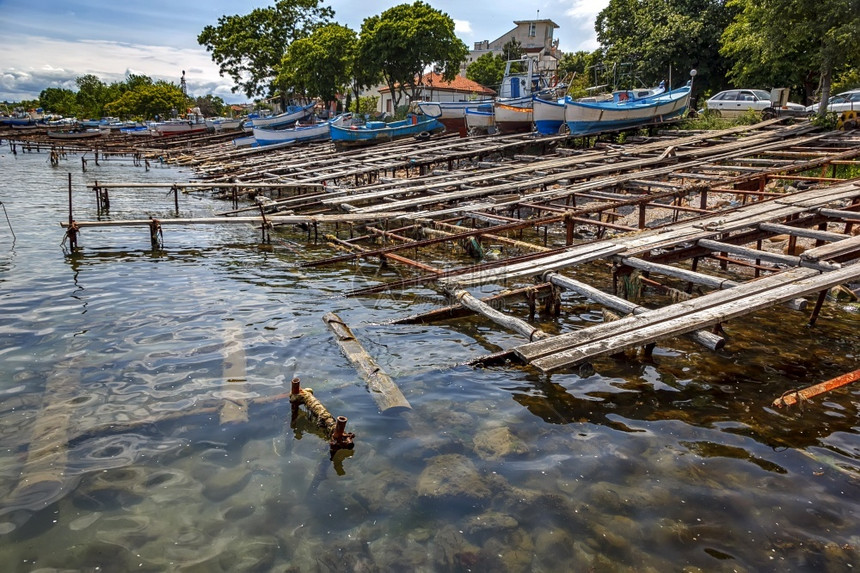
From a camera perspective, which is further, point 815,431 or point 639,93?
point 639,93

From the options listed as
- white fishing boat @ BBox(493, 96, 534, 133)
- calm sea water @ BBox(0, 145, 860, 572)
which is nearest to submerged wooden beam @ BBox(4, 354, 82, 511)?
calm sea water @ BBox(0, 145, 860, 572)

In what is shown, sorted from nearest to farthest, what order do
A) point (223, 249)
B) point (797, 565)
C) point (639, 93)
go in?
point (797, 565)
point (223, 249)
point (639, 93)

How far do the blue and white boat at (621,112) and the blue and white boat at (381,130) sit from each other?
1258 centimetres

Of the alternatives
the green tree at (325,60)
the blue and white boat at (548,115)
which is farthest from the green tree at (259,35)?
the blue and white boat at (548,115)

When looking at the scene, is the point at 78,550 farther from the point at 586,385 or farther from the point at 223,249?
the point at 223,249

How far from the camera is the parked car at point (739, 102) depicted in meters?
27.6

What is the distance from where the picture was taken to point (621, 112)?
80.3ft

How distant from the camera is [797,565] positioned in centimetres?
404

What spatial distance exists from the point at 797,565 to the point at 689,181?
50.8 feet

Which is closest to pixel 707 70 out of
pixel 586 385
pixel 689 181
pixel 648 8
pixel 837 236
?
pixel 648 8

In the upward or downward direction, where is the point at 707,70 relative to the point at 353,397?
upward

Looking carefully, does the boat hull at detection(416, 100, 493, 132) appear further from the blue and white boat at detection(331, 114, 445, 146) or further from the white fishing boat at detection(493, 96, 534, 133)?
the white fishing boat at detection(493, 96, 534, 133)

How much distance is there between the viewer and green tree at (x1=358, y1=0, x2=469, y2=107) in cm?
4159

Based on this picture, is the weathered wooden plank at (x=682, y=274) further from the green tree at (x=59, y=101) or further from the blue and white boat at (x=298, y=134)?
the green tree at (x=59, y=101)
